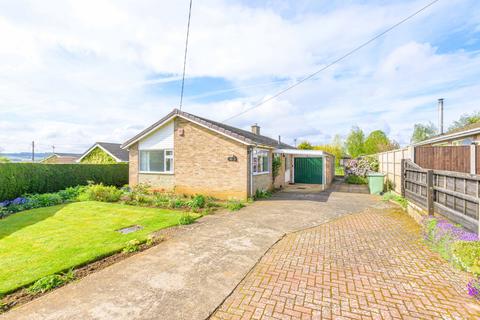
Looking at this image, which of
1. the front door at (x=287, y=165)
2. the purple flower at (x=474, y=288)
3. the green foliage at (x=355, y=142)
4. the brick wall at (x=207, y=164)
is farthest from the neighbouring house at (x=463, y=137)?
the green foliage at (x=355, y=142)

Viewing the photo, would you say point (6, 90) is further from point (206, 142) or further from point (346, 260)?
point (346, 260)

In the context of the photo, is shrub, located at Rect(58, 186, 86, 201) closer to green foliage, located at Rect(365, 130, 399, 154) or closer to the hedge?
the hedge

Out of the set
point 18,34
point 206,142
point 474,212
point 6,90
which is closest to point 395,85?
point 474,212

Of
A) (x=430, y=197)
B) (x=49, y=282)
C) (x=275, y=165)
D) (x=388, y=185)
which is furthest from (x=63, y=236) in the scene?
(x=388, y=185)

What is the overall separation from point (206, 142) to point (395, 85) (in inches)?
416

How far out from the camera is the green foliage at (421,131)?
34991 millimetres

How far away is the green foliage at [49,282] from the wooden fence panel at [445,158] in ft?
32.8

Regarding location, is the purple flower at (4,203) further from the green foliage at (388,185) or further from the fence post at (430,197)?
the green foliage at (388,185)

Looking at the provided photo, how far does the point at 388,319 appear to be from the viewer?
118 inches

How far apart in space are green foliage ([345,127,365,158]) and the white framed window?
3007cm

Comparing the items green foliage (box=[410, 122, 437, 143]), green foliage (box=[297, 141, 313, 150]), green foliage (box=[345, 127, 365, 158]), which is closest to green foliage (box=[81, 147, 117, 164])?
green foliage (box=[297, 141, 313, 150])

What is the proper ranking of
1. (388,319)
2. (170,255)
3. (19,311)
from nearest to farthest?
(388,319) < (19,311) < (170,255)

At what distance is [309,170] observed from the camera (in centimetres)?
1964

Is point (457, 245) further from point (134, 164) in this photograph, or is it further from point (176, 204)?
point (134, 164)
